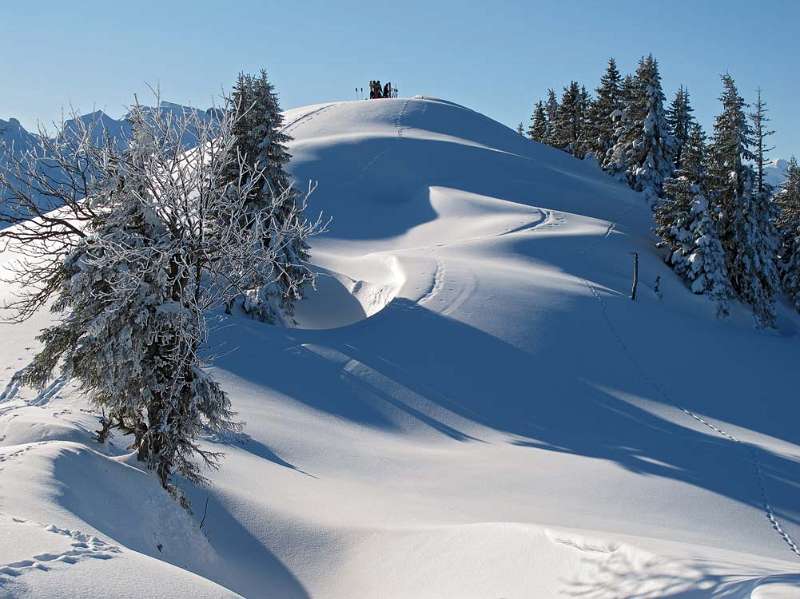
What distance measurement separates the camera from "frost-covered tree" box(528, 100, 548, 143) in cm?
7012

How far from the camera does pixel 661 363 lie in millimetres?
24750

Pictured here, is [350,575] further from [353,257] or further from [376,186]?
[376,186]

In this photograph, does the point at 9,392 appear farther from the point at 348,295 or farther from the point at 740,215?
the point at 740,215

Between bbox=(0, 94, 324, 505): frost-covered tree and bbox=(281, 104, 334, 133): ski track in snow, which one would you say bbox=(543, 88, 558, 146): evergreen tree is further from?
bbox=(0, 94, 324, 505): frost-covered tree

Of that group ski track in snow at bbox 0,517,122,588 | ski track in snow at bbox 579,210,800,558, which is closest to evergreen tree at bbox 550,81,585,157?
ski track in snow at bbox 579,210,800,558

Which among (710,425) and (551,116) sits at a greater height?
(551,116)

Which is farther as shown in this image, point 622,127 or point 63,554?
point 622,127

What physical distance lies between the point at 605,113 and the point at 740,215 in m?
22.6

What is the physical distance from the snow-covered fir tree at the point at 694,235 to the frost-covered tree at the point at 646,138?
1119cm

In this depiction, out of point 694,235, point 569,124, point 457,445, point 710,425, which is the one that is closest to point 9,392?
point 457,445

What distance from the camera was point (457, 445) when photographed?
695 inches

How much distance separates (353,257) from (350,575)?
87.4 ft

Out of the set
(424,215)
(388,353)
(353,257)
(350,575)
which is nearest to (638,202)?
(424,215)

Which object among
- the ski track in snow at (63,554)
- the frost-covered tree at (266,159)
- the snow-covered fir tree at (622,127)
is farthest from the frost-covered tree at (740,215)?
the ski track in snow at (63,554)
